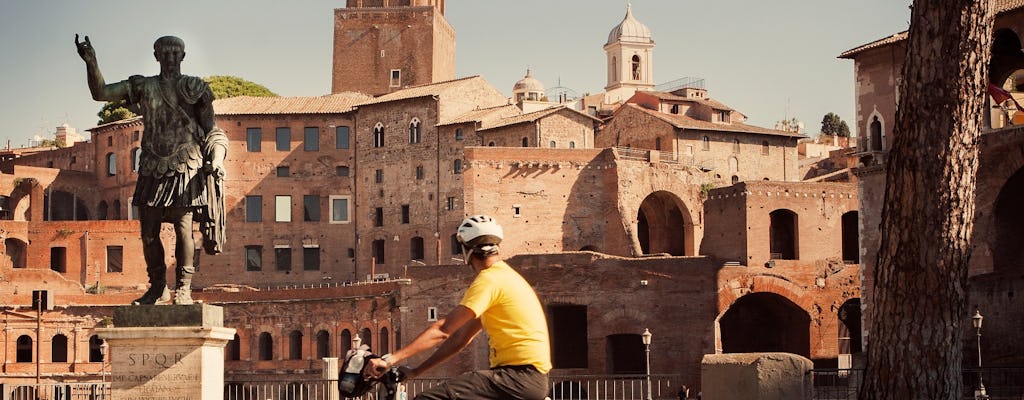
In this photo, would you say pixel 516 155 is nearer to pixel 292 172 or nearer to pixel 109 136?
pixel 292 172

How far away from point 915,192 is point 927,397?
1.60 metres

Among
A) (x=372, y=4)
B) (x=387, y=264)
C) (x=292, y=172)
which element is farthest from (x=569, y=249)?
(x=372, y=4)

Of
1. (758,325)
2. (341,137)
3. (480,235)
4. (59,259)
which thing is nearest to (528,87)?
(341,137)

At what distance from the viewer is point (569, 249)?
205ft

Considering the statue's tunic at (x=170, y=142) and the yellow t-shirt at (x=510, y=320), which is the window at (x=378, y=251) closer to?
the statue's tunic at (x=170, y=142)

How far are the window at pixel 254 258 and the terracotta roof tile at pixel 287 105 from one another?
600 centimetres

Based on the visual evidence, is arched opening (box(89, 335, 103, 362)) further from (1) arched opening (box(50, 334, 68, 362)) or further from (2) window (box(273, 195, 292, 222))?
(2) window (box(273, 195, 292, 222))

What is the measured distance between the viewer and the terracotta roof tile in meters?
68.9

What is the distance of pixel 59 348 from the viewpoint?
63438mm

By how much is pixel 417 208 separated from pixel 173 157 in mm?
53199

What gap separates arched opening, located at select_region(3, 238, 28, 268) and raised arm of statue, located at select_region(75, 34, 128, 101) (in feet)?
192

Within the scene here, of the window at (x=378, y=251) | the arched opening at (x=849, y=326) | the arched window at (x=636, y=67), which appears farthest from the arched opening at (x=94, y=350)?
the arched window at (x=636, y=67)

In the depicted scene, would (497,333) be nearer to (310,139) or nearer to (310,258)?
(310,258)

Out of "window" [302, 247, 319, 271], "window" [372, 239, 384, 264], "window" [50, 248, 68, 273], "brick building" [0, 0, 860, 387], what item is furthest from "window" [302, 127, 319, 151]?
"window" [50, 248, 68, 273]
